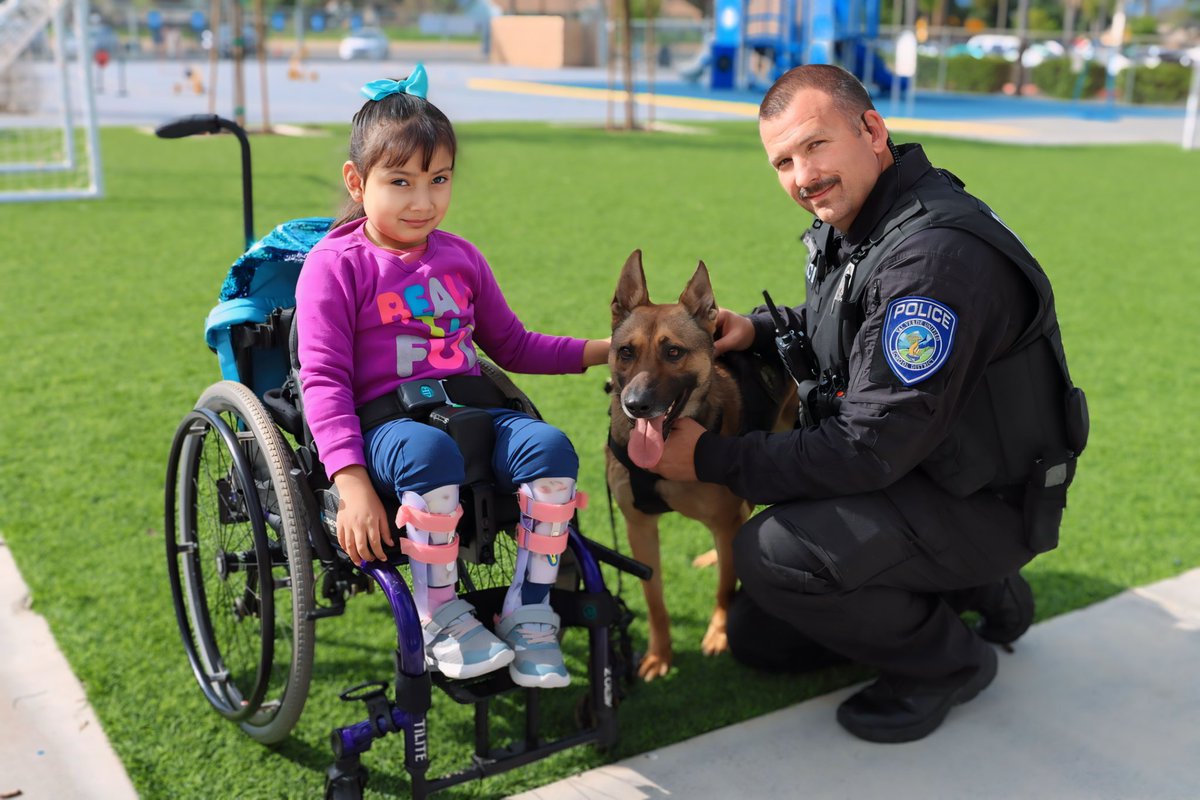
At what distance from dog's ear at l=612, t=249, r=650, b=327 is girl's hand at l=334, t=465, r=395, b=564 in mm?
1012

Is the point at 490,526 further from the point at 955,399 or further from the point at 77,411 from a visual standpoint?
the point at 77,411

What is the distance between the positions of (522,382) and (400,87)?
326 centimetres

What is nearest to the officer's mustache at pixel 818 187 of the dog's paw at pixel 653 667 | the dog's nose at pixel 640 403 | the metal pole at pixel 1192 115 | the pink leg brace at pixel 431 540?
the dog's nose at pixel 640 403

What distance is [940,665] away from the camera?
9.70ft

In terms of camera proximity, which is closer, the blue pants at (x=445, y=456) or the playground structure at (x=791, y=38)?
the blue pants at (x=445, y=456)

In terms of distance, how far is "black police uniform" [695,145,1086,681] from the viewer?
2605mm

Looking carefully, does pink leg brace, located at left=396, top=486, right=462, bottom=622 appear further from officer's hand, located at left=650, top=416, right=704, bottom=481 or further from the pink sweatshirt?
officer's hand, located at left=650, top=416, right=704, bottom=481

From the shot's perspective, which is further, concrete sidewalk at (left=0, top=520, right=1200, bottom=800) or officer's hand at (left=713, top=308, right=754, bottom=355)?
officer's hand at (left=713, top=308, right=754, bottom=355)

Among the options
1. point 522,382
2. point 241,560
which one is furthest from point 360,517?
point 522,382

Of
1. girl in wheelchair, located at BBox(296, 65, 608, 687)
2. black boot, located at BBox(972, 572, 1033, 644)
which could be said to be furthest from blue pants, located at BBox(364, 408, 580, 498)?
black boot, located at BBox(972, 572, 1033, 644)

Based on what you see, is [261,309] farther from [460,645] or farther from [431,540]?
[460,645]

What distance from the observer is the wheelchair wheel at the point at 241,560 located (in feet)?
8.15

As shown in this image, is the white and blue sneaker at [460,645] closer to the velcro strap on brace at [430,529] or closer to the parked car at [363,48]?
the velcro strap on brace at [430,529]

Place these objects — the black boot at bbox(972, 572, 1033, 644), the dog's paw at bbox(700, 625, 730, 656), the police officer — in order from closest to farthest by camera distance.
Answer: the police officer < the black boot at bbox(972, 572, 1033, 644) < the dog's paw at bbox(700, 625, 730, 656)
